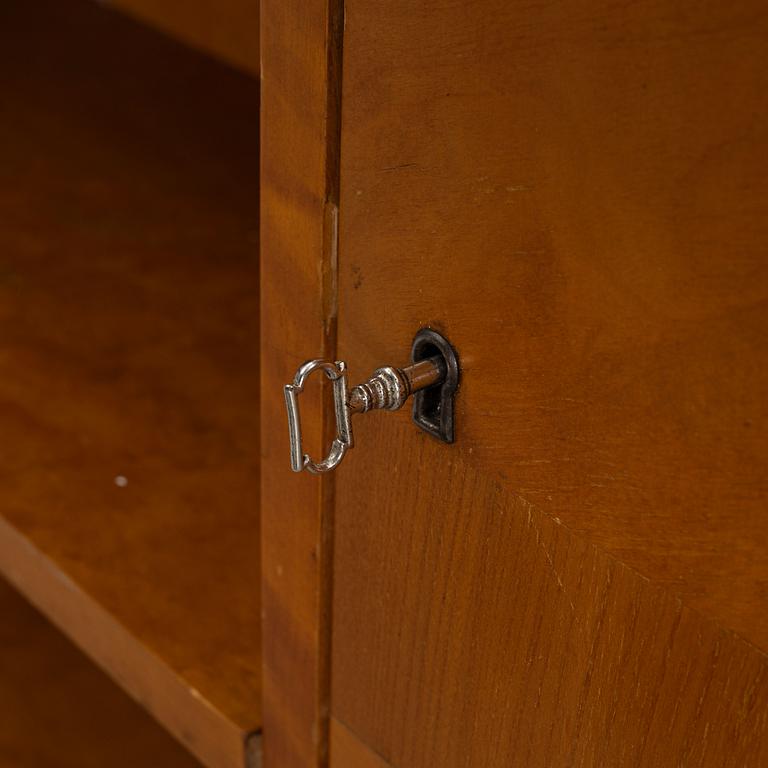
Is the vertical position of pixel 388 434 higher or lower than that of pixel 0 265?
higher

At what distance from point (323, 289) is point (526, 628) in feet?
0.37

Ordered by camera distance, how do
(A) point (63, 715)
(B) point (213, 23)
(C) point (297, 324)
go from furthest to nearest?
1. (B) point (213, 23)
2. (A) point (63, 715)
3. (C) point (297, 324)

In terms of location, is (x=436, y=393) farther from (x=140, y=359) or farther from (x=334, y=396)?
(x=140, y=359)

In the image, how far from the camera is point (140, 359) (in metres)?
0.77

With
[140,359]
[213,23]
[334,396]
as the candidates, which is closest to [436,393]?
[334,396]

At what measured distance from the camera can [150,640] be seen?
56 centimetres

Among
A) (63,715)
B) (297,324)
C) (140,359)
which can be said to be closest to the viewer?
(297,324)

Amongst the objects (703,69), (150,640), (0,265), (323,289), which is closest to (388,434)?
(323,289)

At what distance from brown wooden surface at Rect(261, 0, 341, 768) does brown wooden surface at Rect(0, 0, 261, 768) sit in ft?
0.25

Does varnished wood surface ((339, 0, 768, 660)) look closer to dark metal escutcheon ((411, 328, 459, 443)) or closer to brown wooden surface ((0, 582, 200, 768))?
dark metal escutcheon ((411, 328, 459, 443))

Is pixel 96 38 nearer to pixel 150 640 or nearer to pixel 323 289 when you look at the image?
pixel 150 640

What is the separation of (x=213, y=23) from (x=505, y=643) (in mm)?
1021

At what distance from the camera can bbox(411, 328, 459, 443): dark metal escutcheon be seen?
312mm

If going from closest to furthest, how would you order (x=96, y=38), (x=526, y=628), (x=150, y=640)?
(x=526, y=628)
(x=150, y=640)
(x=96, y=38)
